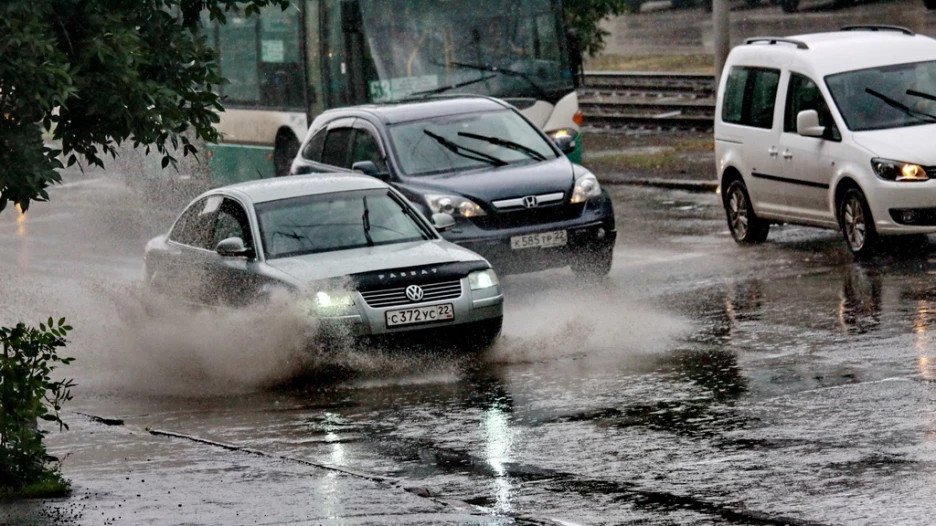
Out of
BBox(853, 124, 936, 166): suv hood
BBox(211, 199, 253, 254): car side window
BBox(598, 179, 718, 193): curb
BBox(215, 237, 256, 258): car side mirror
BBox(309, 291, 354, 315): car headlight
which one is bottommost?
BBox(598, 179, 718, 193): curb

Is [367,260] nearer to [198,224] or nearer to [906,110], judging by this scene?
[198,224]

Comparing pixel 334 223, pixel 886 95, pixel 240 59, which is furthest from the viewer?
pixel 240 59

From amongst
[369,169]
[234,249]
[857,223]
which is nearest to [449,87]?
[369,169]

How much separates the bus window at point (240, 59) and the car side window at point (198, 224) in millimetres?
11164

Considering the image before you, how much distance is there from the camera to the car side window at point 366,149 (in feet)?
57.8

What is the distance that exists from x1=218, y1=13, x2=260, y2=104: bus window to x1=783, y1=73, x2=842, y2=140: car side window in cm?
1016

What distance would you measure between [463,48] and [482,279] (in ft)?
36.2

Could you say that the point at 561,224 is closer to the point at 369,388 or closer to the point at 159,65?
the point at 369,388

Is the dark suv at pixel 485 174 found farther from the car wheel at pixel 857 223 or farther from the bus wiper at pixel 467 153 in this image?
the car wheel at pixel 857 223

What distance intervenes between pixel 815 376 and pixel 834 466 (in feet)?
8.75

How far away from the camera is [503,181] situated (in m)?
16.6

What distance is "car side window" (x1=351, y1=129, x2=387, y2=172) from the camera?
17625 mm

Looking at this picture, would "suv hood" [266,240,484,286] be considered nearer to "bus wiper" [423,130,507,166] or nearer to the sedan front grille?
the sedan front grille

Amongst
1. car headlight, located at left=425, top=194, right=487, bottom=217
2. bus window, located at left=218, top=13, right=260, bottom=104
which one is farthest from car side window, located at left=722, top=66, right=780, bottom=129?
bus window, located at left=218, top=13, right=260, bottom=104
